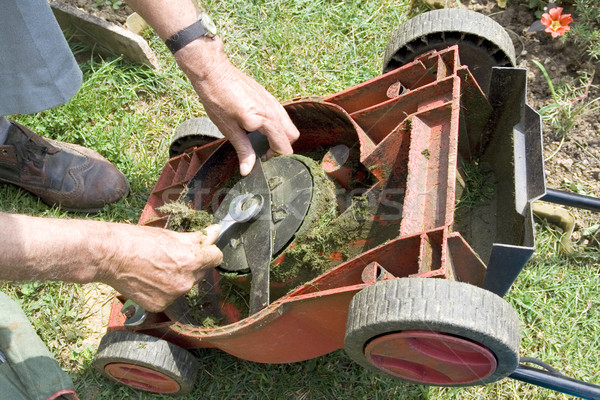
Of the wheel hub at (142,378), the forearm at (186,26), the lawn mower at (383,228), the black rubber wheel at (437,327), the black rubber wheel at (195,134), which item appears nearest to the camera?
the black rubber wheel at (437,327)

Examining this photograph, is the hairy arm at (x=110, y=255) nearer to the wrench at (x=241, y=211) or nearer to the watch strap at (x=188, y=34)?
the wrench at (x=241, y=211)

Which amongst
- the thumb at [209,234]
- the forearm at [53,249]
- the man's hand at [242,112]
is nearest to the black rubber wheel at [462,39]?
the man's hand at [242,112]

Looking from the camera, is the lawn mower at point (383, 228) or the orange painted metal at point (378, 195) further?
the orange painted metal at point (378, 195)

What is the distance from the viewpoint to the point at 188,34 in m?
2.15

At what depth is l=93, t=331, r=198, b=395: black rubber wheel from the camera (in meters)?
2.25

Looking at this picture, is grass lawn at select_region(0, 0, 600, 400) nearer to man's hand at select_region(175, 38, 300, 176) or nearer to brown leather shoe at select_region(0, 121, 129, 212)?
brown leather shoe at select_region(0, 121, 129, 212)

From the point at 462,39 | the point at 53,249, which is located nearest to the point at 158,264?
the point at 53,249

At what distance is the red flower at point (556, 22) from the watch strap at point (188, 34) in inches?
66.0

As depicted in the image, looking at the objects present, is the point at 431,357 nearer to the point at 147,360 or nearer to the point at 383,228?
the point at 383,228

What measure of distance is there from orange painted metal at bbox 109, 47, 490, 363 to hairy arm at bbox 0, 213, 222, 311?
0.21 meters

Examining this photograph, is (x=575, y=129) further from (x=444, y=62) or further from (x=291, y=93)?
(x=291, y=93)

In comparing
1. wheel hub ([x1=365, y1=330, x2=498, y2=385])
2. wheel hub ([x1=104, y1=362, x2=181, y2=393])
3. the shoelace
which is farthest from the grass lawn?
wheel hub ([x1=365, y1=330, x2=498, y2=385])

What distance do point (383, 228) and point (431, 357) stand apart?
1.71ft

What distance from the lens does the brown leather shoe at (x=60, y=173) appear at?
9.42 ft
